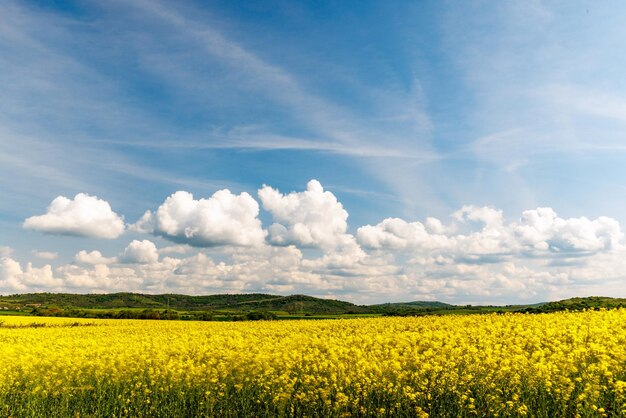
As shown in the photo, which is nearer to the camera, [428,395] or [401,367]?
[428,395]

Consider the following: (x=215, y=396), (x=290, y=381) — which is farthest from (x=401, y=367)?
(x=215, y=396)

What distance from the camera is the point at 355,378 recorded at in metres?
14.4

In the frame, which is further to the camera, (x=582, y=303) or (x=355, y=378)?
(x=582, y=303)

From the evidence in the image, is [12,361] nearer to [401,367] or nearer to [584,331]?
[401,367]

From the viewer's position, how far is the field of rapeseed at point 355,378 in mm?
12539

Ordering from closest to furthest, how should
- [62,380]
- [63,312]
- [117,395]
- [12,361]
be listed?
[117,395] < [62,380] < [12,361] < [63,312]

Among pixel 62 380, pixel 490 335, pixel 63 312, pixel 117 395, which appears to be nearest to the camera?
pixel 117 395

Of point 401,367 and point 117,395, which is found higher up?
point 401,367

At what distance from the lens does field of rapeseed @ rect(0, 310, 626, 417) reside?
12.5 meters

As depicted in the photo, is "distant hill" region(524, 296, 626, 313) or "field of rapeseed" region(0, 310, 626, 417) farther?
"distant hill" region(524, 296, 626, 313)

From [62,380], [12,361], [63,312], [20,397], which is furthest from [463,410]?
[63,312]

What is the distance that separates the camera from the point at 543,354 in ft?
47.9

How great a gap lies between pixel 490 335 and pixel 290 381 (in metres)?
8.97

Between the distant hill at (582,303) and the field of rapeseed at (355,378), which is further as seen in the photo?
the distant hill at (582,303)
